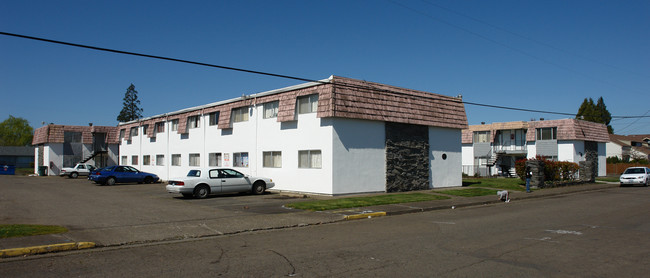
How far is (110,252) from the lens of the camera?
8930mm

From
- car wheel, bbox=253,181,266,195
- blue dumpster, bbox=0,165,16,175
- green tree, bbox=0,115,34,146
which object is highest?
green tree, bbox=0,115,34,146

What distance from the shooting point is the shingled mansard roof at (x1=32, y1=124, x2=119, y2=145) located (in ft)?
161

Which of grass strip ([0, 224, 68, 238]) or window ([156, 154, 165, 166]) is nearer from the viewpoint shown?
grass strip ([0, 224, 68, 238])

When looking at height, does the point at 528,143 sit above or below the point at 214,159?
above

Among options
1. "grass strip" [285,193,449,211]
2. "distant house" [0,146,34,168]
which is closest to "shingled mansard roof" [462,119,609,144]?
"grass strip" [285,193,449,211]

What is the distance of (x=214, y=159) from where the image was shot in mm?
30094

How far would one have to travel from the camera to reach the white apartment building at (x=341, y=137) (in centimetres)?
2105

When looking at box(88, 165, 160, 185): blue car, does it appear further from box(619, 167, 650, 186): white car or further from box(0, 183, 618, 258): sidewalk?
box(619, 167, 650, 186): white car

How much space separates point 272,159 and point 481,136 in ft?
109

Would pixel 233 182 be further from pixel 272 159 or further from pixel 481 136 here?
pixel 481 136

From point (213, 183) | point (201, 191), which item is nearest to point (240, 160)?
point (213, 183)

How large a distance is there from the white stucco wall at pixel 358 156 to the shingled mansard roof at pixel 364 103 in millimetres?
599

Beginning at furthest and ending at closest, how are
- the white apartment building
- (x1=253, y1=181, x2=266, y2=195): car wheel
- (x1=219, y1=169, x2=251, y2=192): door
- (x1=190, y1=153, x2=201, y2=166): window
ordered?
(x1=190, y1=153, x2=201, y2=166): window, (x1=253, y1=181, x2=266, y2=195): car wheel, (x1=219, y1=169, x2=251, y2=192): door, the white apartment building

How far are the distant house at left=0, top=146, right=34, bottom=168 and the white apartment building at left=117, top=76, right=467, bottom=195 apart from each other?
238 feet
